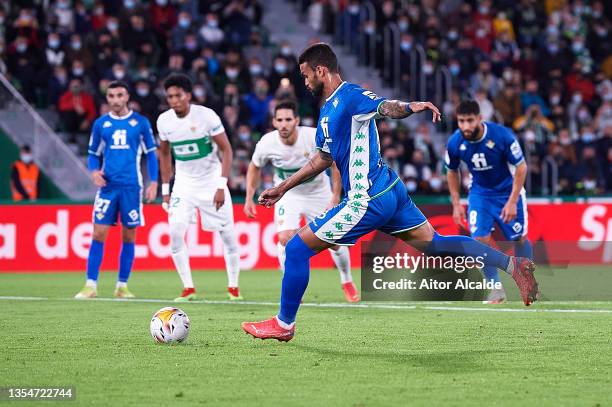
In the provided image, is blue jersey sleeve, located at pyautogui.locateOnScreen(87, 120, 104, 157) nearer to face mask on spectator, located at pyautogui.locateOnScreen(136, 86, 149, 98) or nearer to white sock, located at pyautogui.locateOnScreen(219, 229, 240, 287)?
white sock, located at pyautogui.locateOnScreen(219, 229, 240, 287)

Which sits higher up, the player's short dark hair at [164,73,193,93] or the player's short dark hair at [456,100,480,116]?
the player's short dark hair at [164,73,193,93]

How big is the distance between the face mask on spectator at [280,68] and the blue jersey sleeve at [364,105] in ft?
54.6

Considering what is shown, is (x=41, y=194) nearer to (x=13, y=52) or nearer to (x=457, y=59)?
(x=13, y=52)

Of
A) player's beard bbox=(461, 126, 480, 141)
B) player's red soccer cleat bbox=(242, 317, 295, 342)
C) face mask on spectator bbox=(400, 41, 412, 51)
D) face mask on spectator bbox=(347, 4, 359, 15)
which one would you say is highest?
face mask on spectator bbox=(347, 4, 359, 15)

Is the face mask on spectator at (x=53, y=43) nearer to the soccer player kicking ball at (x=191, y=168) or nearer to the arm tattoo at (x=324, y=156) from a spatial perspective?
the soccer player kicking ball at (x=191, y=168)

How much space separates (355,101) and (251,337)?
2239 mm

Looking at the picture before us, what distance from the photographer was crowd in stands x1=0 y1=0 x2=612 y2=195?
2361 cm

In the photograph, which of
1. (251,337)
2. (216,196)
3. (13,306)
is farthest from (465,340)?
(13,306)

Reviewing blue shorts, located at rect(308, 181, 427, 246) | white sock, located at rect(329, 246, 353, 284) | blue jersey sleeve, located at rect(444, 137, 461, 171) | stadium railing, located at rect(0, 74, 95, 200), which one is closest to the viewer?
blue shorts, located at rect(308, 181, 427, 246)

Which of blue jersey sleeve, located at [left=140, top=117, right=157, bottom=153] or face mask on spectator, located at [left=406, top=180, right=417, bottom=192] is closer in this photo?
blue jersey sleeve, located at [left=140, top=117, right=157, bottom=153]

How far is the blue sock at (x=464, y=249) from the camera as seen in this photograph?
9664 mm

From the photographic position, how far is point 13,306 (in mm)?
13344

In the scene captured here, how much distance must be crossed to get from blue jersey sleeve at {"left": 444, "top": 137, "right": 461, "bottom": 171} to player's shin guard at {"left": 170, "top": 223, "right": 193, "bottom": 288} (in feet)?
10.9

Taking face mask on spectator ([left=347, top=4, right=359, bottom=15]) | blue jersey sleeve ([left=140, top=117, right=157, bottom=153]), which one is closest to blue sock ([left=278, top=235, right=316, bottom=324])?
blue jersey sleeve ([left=140, top=117, right=157, bottom=153])
